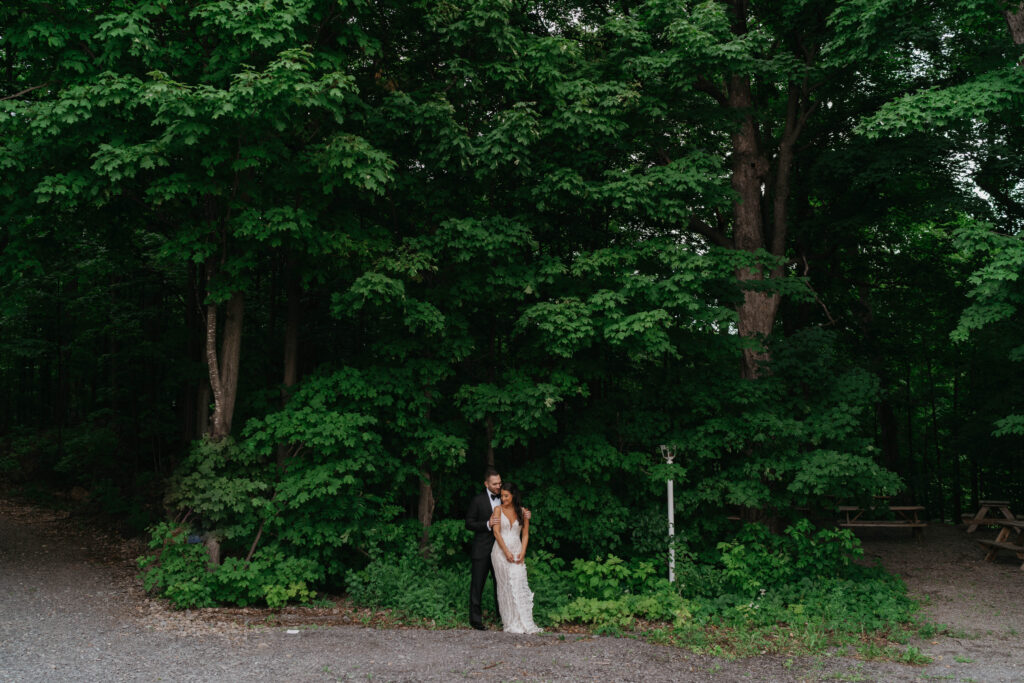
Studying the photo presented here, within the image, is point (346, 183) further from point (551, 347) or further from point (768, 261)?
point (768, 261)

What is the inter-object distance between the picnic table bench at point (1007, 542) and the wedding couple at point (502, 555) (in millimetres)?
9021

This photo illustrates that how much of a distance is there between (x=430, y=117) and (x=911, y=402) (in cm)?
1738

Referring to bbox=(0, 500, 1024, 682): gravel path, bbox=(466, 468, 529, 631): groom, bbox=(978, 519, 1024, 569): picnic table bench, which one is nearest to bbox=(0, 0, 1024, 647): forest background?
bbox=(466, 468, 529, 631): groom

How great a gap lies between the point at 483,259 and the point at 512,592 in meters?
4.45

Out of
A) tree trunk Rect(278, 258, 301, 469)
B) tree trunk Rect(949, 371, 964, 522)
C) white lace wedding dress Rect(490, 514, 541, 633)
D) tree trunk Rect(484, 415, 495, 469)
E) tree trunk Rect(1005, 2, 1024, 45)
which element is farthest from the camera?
tree trunk Rect(949, 371, 964, 522)

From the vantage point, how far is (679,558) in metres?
9.66

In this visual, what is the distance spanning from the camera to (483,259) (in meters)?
9.68

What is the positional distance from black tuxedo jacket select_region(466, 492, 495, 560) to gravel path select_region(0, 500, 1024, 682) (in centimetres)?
93

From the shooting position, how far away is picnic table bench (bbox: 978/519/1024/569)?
11695mm

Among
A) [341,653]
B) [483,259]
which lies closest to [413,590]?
[341,653]

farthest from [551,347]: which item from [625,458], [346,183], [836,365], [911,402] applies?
[911,402]

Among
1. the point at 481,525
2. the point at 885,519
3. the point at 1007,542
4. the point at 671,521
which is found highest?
the point at 481,525

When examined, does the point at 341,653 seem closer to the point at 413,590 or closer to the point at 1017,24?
the point at 413,590

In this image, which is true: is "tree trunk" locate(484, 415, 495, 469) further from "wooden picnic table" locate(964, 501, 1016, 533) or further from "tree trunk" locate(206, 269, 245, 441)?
"wooden picnic table" locate(964, 501, 1016, 533)
